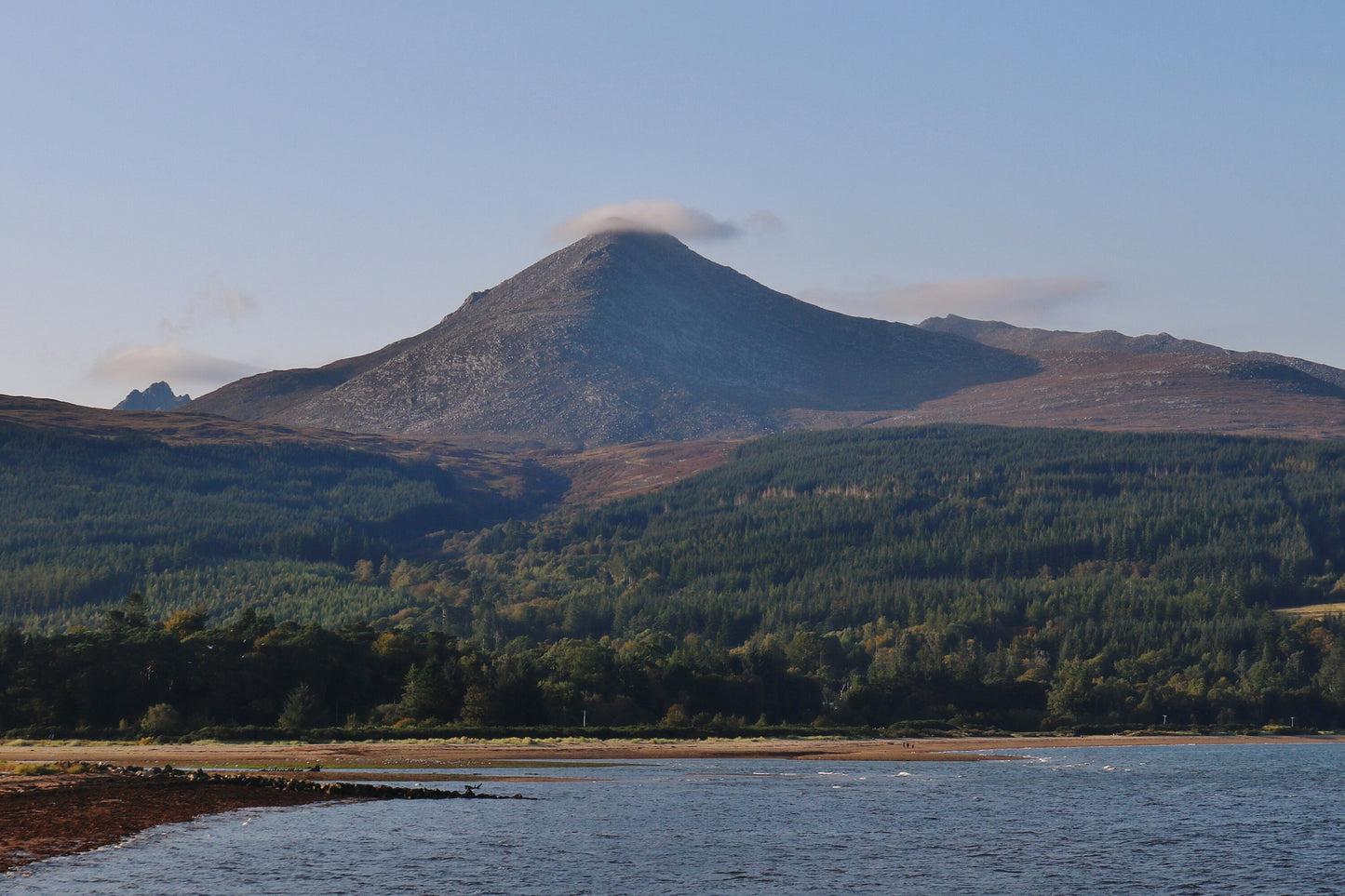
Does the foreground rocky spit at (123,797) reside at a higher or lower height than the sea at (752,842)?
higher

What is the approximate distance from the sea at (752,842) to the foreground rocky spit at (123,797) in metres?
2.20

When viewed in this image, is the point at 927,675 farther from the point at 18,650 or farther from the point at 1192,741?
the point at 18,650

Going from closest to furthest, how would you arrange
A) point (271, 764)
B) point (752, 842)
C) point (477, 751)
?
point (752, 842)
point (271, 764)
point (477, 751)

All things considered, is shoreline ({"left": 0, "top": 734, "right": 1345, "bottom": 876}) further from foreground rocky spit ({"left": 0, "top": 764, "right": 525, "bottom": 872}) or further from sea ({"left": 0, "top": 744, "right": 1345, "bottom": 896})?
sea ({"left": 0, "top": 744, "right": 1345, "bottom": 896})

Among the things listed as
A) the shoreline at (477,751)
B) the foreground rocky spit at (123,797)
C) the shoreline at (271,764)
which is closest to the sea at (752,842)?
the foreground rocky spit at (123,797)

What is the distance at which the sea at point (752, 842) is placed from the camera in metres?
60.7

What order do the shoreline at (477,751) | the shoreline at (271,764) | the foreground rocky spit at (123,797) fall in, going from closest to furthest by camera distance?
→ 1. the foreground rocky spit at (123,797)
2. the shoreline at (271,764)
3. the shoreline at (477,751)

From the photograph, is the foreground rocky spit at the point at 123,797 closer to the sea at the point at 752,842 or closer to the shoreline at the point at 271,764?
the shoreline at the point at 271,764

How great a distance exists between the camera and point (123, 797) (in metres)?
78.1

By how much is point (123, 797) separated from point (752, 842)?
34.3m

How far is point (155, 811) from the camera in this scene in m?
74.0

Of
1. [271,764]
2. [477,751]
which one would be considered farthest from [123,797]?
[477,751]

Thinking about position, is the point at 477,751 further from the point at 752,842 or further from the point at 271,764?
the point at 752,842

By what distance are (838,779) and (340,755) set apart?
1633 inches
